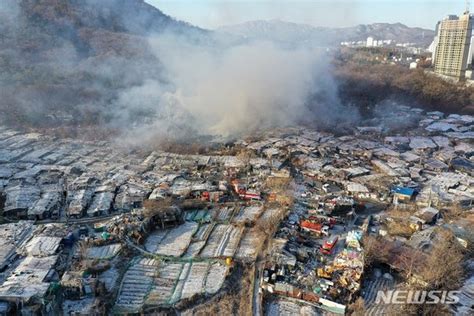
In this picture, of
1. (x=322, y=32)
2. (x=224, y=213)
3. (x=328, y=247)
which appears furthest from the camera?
(x=322, y=32)

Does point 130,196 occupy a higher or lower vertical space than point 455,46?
lower

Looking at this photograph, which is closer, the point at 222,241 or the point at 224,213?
the point at 222,241

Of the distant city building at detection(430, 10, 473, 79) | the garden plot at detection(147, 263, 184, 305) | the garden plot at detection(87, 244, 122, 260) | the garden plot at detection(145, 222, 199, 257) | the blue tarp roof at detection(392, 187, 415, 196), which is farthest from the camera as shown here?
the distant city building at detection(430, 10, 473, 79)

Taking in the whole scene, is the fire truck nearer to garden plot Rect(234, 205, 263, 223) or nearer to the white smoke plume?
garden plot Rect(234, 205, 263, 223)

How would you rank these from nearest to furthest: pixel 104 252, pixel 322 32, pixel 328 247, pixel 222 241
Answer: pixel 104 252, pixel 328 247, pixel 222 241, pixel 322 32

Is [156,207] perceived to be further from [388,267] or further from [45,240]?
[388,267]

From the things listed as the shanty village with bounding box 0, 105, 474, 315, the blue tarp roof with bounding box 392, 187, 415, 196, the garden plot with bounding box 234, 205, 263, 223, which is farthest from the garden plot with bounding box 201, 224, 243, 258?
the blue tarp roof with bounding box 392, 187, 415, 196

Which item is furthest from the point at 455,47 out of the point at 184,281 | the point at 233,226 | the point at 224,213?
the point at 184,281

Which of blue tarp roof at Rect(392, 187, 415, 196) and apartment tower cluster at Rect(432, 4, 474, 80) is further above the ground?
apartment tower cluster at Rect(432, 4, 474, 80)

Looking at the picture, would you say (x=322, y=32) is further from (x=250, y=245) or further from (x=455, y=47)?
(x=250, y=245)
